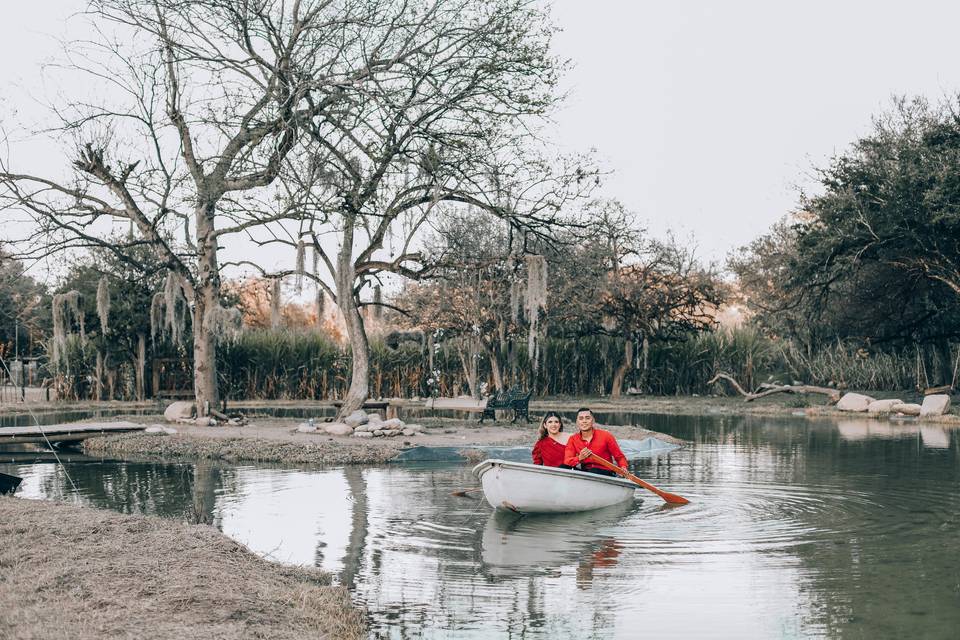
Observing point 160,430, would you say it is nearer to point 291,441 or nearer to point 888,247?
point 291,441

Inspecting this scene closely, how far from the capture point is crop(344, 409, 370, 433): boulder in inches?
1014

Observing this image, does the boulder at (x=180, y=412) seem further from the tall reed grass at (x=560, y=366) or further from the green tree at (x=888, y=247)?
the green tree at (x=888, y=247)

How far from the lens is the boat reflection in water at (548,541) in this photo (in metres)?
11.0

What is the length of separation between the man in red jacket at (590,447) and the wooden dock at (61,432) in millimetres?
12141

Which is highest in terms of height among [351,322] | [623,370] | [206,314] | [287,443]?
[206,314]

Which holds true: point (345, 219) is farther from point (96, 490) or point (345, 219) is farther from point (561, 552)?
point (561, 552)

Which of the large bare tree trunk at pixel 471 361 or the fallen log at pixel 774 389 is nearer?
the fallen log at pixel 774 389

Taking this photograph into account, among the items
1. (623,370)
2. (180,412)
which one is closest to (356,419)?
(180,412)

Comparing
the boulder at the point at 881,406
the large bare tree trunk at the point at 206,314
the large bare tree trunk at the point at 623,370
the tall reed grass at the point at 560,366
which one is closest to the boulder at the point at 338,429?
the large bare tree trunk at the point at 206,314

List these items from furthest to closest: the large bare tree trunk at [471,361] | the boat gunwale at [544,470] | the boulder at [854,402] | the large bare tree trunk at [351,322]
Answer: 1. the large bare tree trunk at [471,361]
2. the boulder at [854,402]
3. the large bare tree trunk at [351,322]
4. the boat gunwale at [544,470]

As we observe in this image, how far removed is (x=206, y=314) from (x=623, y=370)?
66.8 ft

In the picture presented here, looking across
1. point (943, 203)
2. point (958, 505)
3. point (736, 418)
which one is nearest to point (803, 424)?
point (736, 418)

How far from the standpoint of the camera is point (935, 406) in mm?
33031

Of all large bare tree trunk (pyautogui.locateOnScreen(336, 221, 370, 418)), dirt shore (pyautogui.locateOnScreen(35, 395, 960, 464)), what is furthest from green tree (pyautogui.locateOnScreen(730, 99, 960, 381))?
large bare tree trunk (pyautogui.locateOnScreen(336, 221, 370, 418))
